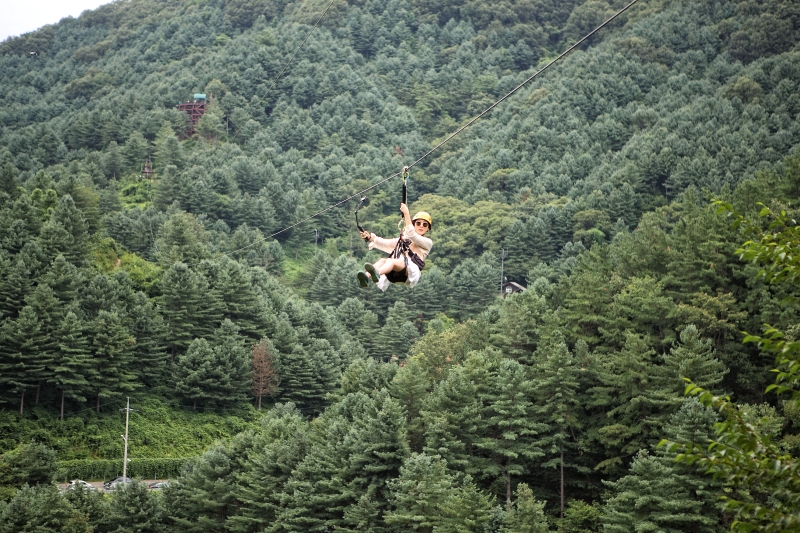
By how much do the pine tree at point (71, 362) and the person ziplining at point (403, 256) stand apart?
4076 cm

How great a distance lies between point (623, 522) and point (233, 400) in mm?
34504

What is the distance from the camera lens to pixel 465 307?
285 ft

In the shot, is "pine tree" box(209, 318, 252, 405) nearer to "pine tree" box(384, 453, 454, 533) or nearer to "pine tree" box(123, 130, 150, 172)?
"pine tree" box(384, 453, 454, 533)

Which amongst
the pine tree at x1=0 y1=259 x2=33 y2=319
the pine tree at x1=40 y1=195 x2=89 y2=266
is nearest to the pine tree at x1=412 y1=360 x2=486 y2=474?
the pine tree at x1=0 y1=259 x2=33 y2=319

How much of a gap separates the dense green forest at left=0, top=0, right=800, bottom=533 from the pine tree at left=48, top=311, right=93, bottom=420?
25 centimetres

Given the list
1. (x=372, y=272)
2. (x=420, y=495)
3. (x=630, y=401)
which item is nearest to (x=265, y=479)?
(x=420, y=495)

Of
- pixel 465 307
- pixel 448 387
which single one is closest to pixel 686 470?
pixel 448 387

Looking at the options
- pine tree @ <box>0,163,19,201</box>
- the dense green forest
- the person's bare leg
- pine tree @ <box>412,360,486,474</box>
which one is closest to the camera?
the person's bare leg

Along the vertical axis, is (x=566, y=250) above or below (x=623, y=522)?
above

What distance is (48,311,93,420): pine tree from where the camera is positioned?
173 feet

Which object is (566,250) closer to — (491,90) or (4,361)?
(4,361)

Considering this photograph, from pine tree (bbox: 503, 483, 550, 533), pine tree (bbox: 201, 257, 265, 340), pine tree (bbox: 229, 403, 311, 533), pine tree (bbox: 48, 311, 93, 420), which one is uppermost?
pine tree (bbox: 201, 257, 265, 340)

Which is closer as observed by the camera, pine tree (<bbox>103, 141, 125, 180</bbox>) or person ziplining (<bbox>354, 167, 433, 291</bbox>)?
person ziplining (<bbox>354, 167, 433, 291</bbox>)

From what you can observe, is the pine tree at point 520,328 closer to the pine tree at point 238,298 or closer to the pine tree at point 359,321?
the pine tree at point 238,298
